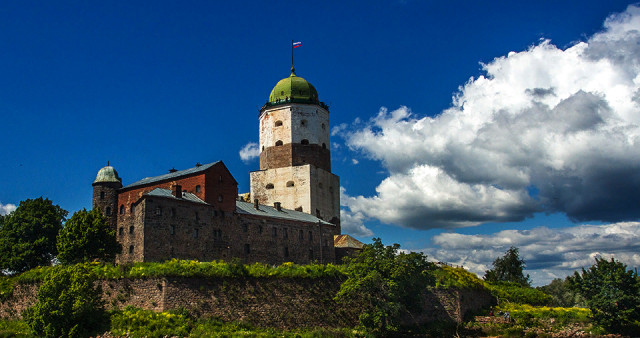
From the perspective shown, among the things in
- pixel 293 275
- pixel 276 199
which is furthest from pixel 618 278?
pixel 276 199

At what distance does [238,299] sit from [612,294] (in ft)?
98.5

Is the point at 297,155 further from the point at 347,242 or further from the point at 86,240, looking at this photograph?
the point at 86,240

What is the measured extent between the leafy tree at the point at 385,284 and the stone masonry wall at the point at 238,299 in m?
→ 1.57

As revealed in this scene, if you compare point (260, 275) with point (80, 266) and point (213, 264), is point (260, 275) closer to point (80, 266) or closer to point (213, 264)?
point (213, 264)

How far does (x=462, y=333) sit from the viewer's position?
47750 millimetres

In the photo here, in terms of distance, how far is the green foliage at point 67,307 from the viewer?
116 ft

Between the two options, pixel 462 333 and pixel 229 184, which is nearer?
pixel 462 333

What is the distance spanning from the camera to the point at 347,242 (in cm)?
6488

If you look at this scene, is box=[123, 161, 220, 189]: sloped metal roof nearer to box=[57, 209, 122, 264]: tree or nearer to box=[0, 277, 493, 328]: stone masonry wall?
box=[57, 209, 122, 264]: tree

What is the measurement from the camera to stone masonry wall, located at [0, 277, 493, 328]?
37.2m

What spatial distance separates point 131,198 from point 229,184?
9038 mm

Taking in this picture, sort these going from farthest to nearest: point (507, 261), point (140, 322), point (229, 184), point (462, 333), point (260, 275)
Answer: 1. point (507, 261)
2. point (229, 184)
3. point (462, 333)
4. point (260, 275)
5. point (140, 322)

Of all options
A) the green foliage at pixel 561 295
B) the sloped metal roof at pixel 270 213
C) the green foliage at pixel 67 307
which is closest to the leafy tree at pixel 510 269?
the green foliage at pixel 561 295

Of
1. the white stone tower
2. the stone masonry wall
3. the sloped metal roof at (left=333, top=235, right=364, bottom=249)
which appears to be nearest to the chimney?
the stone masonry wall
